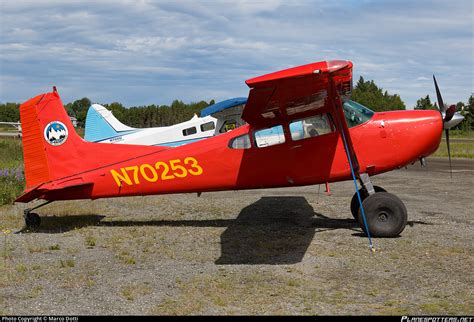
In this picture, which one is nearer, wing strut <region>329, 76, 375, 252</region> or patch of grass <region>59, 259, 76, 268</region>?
patch of grass <region>59, 259, 76, 268</region>

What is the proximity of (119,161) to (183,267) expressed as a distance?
346 cm

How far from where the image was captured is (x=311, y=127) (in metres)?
8.95

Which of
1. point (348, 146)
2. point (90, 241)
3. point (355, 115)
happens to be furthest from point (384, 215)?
point (90, 241)

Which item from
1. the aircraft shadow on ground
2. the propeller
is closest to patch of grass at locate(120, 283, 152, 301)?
the aircraft shadow on ground

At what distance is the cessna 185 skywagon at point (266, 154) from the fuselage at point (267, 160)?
2 centimetres

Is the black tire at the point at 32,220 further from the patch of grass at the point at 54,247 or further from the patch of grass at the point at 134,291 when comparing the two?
the patch of grass at the point at 134,291

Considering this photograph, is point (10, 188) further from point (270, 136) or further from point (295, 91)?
point (295, 91)

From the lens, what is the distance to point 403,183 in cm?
1736

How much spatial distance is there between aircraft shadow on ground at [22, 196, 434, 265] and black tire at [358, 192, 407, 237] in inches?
16.2

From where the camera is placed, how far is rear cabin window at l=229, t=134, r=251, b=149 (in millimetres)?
9234

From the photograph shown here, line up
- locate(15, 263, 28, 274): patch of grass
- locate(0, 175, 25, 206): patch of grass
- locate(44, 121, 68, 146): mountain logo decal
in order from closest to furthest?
locate(15, 263, 28, 274): patch of grass
locate(44, 121, 68, 146): mountain logo decal
locate(0, 175, 25, 206): patch of grass

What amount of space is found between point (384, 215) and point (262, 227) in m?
2.46

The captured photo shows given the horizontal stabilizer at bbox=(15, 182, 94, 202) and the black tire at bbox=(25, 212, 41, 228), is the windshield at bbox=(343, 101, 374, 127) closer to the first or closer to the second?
the horizontal stabilizer at bbox=(15, 182, 94, 202)

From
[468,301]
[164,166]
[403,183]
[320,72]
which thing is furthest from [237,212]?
[403,183]
